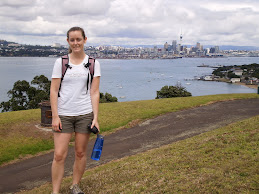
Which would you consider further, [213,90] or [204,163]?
[213,90]

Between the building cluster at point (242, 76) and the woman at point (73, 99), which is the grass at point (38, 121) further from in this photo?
the building cluster at point (242, 76)

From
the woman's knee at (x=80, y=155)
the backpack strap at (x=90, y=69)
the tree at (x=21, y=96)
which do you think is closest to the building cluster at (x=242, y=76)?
the tree at (x=21, y=96)

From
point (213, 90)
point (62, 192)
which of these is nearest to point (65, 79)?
point (62, 192)

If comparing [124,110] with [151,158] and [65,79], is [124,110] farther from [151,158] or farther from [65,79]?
[65,79]

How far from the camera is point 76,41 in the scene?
3586 mm

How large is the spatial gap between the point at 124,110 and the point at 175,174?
8345mm

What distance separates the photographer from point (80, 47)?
359cm

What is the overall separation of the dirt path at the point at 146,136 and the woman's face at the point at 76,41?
3.57 metres

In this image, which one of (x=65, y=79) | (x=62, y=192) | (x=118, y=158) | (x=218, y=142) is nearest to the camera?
(x=65, y=79)

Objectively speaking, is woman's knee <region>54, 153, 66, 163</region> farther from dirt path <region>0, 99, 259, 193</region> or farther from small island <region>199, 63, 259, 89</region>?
small island <region>199, 63, 259, 89</region>

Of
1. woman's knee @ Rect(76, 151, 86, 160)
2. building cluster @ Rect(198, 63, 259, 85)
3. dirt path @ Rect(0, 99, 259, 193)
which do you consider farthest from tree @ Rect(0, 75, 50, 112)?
building cluster @ Rect(198, 63, 259, 85)

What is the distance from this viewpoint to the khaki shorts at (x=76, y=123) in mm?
3600

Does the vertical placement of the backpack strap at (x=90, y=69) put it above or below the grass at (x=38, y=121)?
above

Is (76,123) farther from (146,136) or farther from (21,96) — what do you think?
(21,96)
